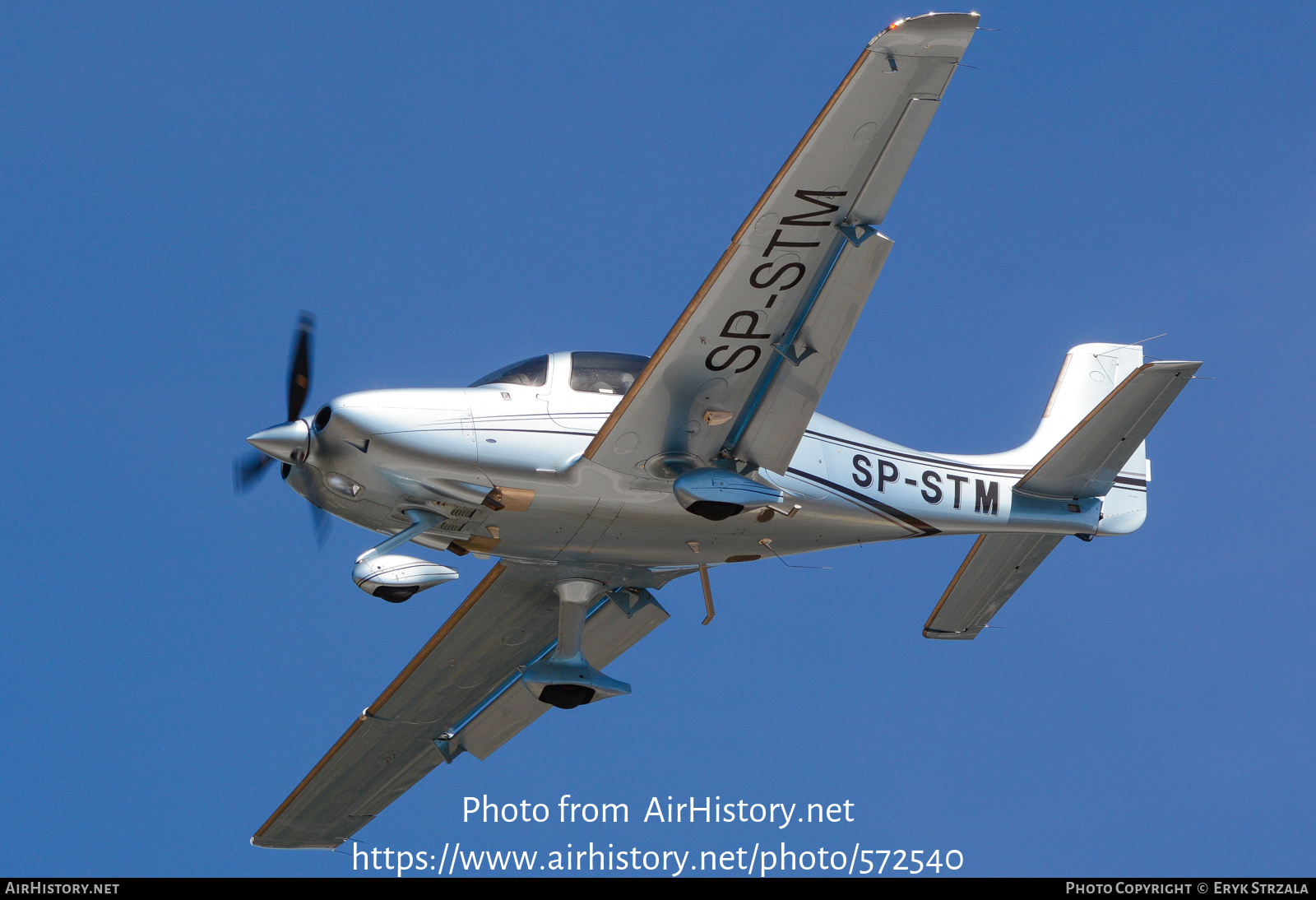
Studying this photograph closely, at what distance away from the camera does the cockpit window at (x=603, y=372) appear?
1570cm

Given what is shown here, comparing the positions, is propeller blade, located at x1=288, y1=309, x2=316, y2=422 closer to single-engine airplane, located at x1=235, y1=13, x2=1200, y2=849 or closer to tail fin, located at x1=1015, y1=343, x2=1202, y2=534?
single-engine airplane, located at x1=235, y1=13, x2=1200, y2=849

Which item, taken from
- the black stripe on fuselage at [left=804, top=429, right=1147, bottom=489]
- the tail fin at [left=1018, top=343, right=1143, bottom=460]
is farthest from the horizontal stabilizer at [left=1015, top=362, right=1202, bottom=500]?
the tail fin at [left=1018, top=343, right=1143, bottom=460]

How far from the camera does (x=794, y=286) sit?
560 inches

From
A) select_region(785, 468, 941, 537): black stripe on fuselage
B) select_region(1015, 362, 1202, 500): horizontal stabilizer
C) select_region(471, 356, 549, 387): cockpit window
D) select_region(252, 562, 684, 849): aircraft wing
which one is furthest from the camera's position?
select_region(252, 562, 684, 849): aircraft wing

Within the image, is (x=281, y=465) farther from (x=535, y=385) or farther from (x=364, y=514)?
(x=535, y=385)

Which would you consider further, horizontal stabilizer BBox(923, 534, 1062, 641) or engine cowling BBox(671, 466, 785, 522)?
horizontal stabilizer BBox(923, 534, 1062, 641)

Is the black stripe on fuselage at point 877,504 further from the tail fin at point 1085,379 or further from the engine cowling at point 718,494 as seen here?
the tail fin at point 1085,379

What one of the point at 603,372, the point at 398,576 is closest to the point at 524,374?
the point at 603,372

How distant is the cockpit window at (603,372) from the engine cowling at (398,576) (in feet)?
8.81

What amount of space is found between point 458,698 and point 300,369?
20.6 feet

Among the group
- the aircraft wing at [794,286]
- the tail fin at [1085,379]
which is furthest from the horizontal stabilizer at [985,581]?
the aircraft wing at [794,286]

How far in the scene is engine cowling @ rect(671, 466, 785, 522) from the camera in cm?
1482

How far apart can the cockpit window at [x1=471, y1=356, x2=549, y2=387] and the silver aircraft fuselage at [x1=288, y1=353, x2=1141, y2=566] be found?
0.08 m

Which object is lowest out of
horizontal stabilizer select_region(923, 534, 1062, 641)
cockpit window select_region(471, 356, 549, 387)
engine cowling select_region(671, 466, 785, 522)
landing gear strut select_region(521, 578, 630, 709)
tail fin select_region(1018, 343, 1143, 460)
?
landing gear strut select_region(521, 578, 630, 709)
